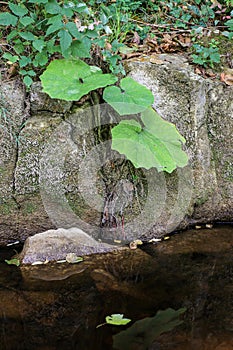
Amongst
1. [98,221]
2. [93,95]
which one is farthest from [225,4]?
[98,221]

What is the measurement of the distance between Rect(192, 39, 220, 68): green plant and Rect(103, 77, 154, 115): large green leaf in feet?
2.55

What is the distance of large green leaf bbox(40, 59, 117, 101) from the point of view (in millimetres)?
2855

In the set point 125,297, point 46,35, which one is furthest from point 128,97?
point 125,297

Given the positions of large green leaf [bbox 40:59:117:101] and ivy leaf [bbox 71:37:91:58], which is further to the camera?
ivy leaf [bbox 71:37:91:58]

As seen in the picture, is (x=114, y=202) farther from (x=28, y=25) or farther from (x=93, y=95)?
(x=28, y=25)

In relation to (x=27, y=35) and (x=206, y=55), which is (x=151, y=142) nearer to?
(x=206, y=55)

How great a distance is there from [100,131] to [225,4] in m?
1.97

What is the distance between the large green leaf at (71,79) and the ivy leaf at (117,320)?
1.40 m

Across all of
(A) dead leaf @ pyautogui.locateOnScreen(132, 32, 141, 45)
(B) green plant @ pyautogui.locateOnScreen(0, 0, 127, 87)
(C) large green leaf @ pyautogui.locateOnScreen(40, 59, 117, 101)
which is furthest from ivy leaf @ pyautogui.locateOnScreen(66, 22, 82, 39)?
(A) dead leaf @ pyautogui.locateOnScreen(132, 32, 141, 45)

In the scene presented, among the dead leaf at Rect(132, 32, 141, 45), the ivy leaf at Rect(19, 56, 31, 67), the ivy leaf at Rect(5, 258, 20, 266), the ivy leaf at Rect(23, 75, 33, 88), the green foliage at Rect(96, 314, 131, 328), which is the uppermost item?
the dead leaf at Rect(132, 32, 141, 45)

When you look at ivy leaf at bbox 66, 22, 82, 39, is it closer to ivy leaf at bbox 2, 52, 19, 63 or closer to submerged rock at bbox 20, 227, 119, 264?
ivy leaf at bbox 2, 52, 19, 63

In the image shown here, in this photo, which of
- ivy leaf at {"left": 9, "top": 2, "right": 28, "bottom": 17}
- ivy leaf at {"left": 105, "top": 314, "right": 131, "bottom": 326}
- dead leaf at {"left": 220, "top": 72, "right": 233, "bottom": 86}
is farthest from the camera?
dead leaf at {"left": 220, "top": 72, "right": 233, "bottom": 86}

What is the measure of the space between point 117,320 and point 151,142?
1253 mm

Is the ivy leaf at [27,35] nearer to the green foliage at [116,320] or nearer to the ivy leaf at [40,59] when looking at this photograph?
the ivy leaf at [40,59]
